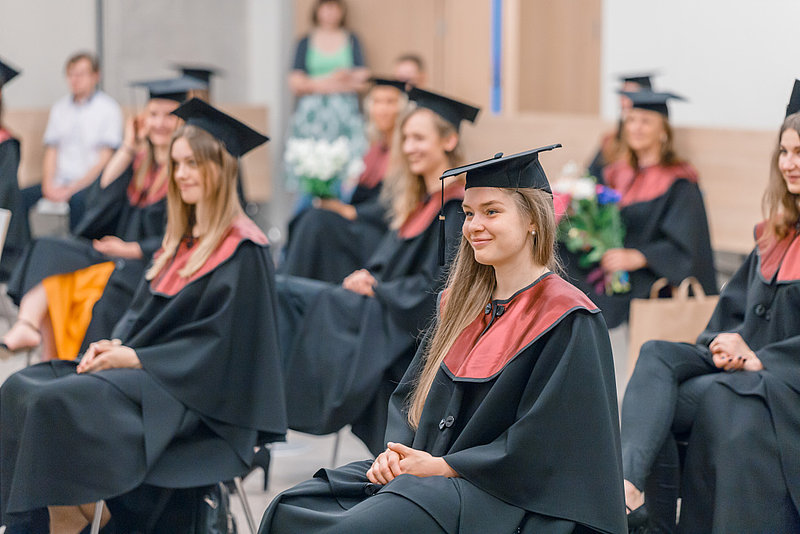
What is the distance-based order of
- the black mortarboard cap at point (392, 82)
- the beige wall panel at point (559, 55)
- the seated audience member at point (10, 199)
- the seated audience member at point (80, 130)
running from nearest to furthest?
the seated audience member at point (10, 199), the black mortarboard cap at point (392, 82), the seated audience member at point (80, 130), the beige wall panel at point (559, 55)

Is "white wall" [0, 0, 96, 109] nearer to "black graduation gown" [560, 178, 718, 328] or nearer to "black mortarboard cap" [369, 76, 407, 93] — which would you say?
"black mortarboard cap" [369, 76, 407, 93]

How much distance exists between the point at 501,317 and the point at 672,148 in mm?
3037

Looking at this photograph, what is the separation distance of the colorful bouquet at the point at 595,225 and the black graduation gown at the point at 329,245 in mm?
1215

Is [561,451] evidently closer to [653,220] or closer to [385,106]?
[653,220]

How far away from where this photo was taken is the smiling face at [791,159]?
11.4 feet

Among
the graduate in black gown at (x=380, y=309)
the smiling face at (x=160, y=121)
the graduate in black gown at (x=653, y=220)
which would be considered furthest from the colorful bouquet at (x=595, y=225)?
the smiling face at (x=160, y=121)

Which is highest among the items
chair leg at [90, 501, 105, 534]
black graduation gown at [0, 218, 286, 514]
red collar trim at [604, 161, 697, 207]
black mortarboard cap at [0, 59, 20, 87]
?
black mortarboard cap at [0, 59, 20, 87]

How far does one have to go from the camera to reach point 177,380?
377 centimetres

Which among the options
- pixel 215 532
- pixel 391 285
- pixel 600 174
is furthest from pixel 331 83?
pixel 215 532

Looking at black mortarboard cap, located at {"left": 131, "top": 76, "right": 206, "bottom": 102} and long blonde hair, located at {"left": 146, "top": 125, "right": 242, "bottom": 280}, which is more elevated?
black mortarboard cap, located at {"left": 131, "top": 76, "right": 206, "bottom": 102}

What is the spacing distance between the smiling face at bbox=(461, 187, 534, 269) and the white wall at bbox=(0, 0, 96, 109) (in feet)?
20.4

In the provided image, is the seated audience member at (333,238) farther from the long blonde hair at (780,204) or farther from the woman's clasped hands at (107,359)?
the long blonde hair at (780,204)

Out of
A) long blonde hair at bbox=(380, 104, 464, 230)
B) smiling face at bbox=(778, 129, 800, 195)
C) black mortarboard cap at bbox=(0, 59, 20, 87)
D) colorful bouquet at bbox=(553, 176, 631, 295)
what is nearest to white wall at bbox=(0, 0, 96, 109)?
black mortarboard cap at bbox=(0, 59, 20, 87)

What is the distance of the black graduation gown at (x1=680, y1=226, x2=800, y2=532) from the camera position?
129 inches
